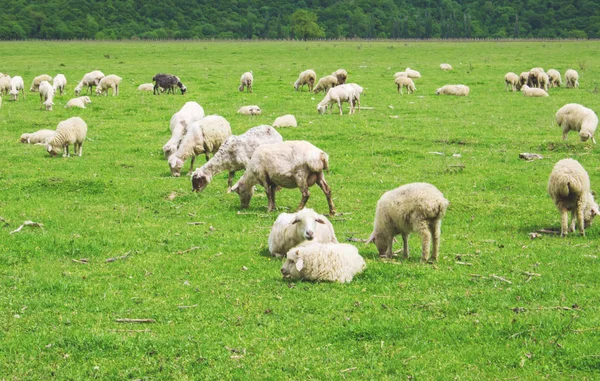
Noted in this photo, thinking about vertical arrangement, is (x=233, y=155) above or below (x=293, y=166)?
Answer: below

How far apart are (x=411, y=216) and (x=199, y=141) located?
940cm

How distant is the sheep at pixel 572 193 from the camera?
1247 cm

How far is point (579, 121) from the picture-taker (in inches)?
869

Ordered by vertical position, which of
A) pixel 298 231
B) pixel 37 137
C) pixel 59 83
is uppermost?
pixel 59 83

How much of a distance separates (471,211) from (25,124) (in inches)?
746

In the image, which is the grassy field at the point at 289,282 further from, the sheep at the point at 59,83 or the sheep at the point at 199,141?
the sheep at the point at 59,83

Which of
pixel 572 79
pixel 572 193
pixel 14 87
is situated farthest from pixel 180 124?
pixel 572 79

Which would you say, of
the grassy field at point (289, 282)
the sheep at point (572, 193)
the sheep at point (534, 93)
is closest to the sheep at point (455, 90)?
the sheep at point (534, 93)

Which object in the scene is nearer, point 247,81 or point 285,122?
point 285,122

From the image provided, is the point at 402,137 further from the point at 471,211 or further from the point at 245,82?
the point at 245,82

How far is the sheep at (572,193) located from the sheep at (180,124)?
1051cm

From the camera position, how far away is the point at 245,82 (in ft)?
124

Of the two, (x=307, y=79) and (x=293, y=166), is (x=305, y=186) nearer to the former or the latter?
(x=293, y=166)

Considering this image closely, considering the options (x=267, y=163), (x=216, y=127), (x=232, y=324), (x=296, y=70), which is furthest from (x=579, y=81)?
(x=232, y=324)
